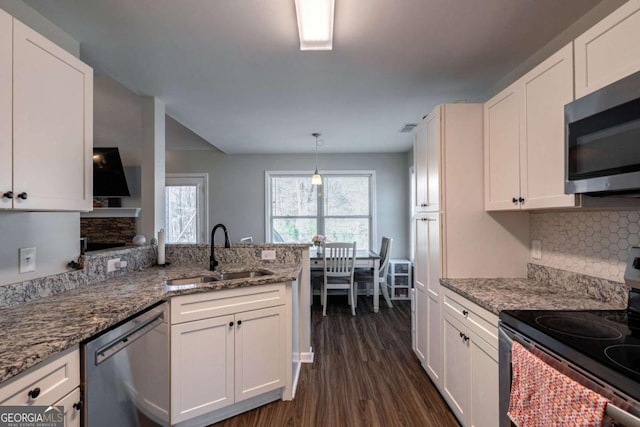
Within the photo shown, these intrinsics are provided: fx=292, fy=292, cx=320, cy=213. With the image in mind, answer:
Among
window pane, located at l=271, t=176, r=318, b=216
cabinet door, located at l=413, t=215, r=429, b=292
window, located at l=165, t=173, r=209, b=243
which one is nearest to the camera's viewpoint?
cabinet door, located at l=413, t=215, r=429, b=292

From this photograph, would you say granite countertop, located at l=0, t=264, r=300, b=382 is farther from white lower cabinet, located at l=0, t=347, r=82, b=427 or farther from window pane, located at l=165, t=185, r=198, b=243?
window pane, located at l=165, t=185, r=198, b=243

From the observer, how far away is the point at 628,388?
805 mm

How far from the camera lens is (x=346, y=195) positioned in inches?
206

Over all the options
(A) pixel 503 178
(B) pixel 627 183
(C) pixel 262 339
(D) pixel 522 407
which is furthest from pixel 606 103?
(C) pixel 262 339

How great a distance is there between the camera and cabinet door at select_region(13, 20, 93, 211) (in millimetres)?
1160

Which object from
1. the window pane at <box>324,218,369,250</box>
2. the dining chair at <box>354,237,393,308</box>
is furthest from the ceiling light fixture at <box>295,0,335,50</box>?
the window pane at <box>324,218,369,250</box>

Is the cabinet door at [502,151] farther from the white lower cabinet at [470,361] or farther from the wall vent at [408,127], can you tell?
the wall vent at [408,127]

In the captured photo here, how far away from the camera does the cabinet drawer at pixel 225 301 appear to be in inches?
66.3

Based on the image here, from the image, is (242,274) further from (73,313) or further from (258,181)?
(258,181)

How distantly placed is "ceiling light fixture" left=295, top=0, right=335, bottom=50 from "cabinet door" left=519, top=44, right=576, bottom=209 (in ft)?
3.67

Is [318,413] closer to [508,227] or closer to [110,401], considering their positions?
[110,401]

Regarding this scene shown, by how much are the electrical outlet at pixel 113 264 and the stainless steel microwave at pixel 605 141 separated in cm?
268

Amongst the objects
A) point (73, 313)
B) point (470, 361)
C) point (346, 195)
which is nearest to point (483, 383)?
point (470, 361)

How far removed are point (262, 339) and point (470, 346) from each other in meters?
1.26
